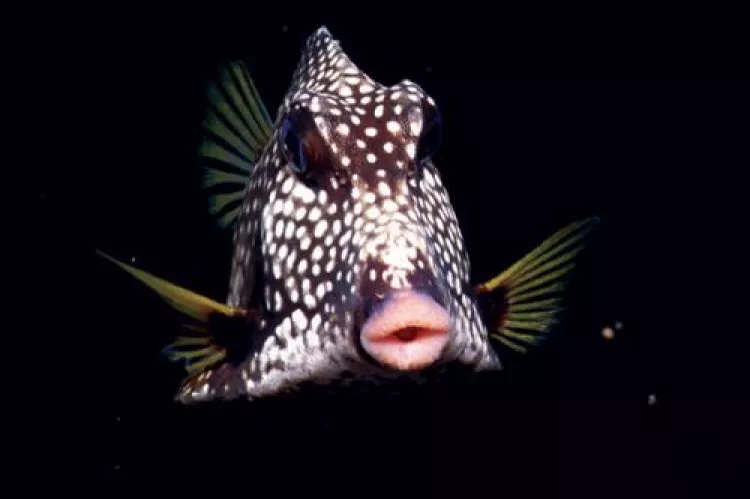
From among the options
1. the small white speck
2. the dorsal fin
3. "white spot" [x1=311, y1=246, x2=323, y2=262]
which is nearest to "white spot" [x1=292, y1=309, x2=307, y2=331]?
"white spot" [x1=311, y1=246, x2=323, y2=262]

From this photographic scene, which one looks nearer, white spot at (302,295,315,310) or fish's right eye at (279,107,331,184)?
white spot at (302,295,315,310)

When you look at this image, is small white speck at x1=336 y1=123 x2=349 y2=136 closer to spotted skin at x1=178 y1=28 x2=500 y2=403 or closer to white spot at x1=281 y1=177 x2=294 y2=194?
spotted skin at x1=178 y1=28 x2=500 y2=403

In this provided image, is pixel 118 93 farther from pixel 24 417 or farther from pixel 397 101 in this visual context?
pixel 397 101

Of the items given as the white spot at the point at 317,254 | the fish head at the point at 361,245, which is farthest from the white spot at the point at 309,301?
the white spot at the point at 317,254

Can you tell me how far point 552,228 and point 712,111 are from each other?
1.78 metres

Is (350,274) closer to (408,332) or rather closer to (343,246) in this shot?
(343,246)

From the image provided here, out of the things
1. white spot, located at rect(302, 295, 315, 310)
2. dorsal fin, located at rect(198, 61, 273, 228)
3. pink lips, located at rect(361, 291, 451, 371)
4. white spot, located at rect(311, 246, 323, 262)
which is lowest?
pink lips, located at rect(361, 291, 451, 371)

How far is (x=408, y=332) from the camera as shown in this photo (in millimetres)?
3326

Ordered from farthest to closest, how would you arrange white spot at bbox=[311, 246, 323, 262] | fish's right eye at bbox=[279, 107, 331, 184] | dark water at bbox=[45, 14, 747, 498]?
1. dark water at bbox=[45, 14, 747, 498]
2. fish's right eye at bbox=[279, 107, 331, 184]
3. white spot at bbox=[311, 246, 323, 262]

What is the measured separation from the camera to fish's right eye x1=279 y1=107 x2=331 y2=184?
13.6 ft

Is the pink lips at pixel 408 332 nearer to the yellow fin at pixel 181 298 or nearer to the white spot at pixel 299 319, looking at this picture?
the white spot at pixel 299 319

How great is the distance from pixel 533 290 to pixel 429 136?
0.97 meters

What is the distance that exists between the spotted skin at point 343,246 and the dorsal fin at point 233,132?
650 mm

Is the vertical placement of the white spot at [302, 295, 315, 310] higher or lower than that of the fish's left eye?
lower
